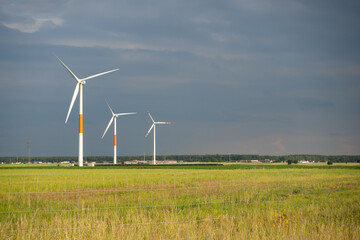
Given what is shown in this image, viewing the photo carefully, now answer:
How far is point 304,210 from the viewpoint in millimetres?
16391

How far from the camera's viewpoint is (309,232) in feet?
39.7

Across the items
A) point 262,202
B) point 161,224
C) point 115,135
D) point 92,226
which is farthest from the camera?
point 115,135

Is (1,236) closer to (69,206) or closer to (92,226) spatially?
(92,226)

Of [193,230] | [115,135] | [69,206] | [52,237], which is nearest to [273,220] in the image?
[193,230]

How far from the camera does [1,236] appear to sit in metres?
11.7

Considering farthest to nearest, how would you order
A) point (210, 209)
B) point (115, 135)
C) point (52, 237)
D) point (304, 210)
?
point (115, 135) → point (210, 209) → point (304, 210) → point (52, 237)

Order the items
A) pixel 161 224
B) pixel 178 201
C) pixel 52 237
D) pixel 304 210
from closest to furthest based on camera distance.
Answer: pixel 52 237 → pixel 161 224 → pixel 304 210 → pixel 178 201

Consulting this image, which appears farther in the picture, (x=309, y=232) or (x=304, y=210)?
(x=304, y=210)

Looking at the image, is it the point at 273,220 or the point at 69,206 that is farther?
the point at 69,206

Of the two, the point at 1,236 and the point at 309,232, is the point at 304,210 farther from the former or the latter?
the point at 1,236

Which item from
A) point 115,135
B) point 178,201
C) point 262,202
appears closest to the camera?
point 262,202

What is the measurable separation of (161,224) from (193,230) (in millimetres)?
1242

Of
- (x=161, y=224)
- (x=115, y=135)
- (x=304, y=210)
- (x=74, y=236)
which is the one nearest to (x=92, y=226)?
(x=74, y=236)

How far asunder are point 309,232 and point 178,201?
1057 centimetres
